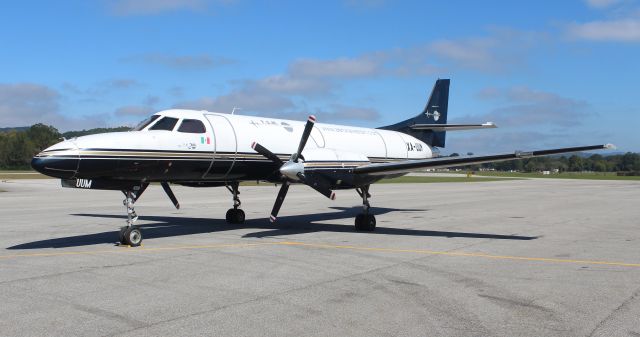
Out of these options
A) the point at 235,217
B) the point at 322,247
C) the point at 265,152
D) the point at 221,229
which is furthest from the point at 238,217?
the point at 322,247

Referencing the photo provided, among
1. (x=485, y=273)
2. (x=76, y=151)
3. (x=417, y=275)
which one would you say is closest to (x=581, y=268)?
(x=485, y=273)

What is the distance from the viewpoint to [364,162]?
58.1 feet

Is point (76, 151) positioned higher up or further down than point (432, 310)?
→ higher up

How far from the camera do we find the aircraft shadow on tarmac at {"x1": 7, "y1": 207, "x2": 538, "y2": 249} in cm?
1480

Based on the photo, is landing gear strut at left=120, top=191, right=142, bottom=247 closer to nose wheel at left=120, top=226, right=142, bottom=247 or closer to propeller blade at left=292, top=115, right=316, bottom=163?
nose wheel at left=120, top=226, right=142, bottom=247

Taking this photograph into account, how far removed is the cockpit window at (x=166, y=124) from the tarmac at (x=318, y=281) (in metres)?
3.00

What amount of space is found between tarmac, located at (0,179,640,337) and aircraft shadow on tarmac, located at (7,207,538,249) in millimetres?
81

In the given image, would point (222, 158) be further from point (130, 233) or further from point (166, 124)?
point (130, 233)

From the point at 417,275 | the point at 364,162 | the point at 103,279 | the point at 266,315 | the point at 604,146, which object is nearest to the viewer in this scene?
the point at 266,315

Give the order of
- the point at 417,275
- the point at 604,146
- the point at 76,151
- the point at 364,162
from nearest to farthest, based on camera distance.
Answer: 1. the point at 417,275
2. the point at 76,151
3. the point at 604,146
4. the point at 364,162

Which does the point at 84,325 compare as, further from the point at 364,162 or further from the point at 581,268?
the point at 364,162

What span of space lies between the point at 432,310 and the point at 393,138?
15.2m

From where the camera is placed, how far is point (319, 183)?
16.3 metres

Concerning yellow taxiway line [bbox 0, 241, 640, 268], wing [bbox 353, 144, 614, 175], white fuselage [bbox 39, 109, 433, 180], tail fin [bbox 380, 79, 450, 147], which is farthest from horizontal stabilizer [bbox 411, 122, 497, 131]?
yellow taxiway line [bbox 0, 241, 640, 268]
